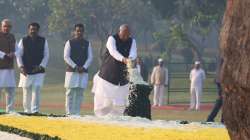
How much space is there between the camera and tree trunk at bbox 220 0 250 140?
5676 mm

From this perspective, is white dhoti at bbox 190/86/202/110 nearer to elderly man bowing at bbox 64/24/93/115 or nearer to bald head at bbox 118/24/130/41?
elderly man bowing at bbox 64/24/93/115

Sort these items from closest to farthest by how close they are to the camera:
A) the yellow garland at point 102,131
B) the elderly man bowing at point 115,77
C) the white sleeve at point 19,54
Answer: the yellow garland at point 102,131 < the elderly man bowing at point 115,77 < the white sleeve at point 19,54

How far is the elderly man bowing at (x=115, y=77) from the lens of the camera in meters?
13.5

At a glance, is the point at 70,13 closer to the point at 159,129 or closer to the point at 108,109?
the point at 108,109

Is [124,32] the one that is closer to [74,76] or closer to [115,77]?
[115,77]

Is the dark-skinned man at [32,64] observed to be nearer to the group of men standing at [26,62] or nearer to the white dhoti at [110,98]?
the group of men standing at [26,62]

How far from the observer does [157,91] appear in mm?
28453

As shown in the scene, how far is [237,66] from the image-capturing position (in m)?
5.73

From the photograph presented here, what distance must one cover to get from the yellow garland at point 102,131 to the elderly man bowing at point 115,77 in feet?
9.66

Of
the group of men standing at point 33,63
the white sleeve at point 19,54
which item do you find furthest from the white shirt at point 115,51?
the white sleeve at point 19,54

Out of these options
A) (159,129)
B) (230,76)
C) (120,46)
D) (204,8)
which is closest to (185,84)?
(204,8)

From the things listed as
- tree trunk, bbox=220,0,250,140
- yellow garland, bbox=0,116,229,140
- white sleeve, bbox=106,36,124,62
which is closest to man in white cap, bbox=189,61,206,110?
white sleeve, bbox=106,36,124,62

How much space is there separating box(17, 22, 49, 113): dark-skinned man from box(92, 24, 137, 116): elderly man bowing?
2.87m

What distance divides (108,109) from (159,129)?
4080 mm
